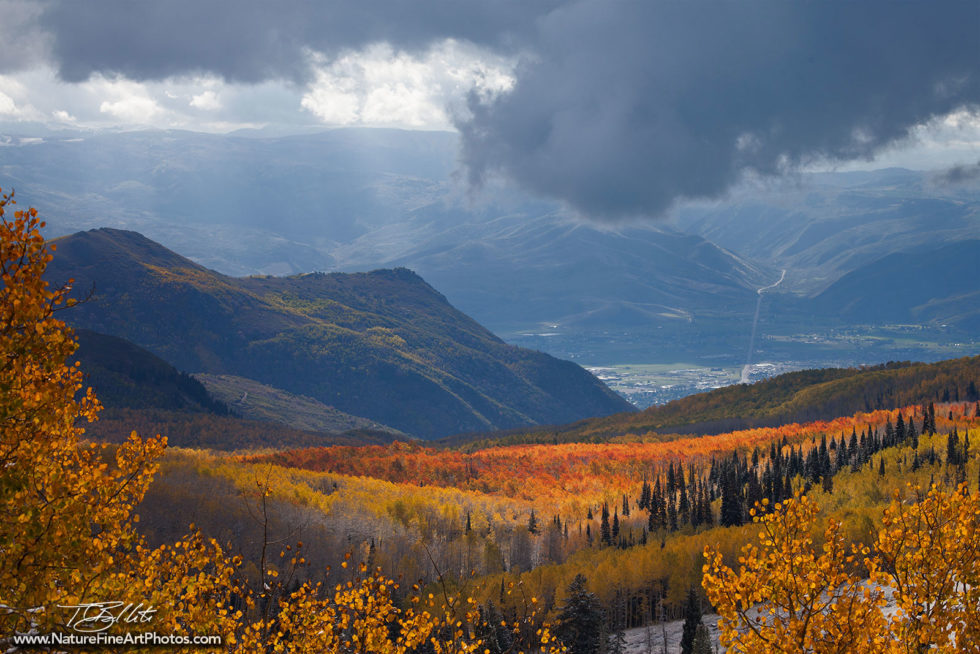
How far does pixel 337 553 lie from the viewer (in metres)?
179

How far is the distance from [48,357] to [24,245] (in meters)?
2.35

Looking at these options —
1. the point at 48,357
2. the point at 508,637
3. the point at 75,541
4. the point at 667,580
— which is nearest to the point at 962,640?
the point at 75,541

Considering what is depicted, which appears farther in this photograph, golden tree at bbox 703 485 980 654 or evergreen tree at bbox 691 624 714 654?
evergreen tree at bbox 691 624 714 654

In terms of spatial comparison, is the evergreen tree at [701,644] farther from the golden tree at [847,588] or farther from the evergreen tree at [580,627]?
the golden tree at [847,588]

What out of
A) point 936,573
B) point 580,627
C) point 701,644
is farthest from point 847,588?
point 580,627
